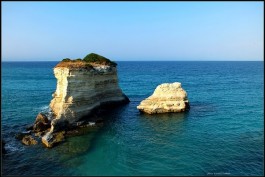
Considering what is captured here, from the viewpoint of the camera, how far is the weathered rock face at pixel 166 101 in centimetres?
4803

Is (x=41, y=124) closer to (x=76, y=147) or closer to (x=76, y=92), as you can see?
(x=76, y=92)

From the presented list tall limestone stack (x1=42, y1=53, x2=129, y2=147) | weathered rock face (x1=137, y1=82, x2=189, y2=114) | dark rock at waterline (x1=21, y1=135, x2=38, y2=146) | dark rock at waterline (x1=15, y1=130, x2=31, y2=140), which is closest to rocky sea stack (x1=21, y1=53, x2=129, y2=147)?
tall limestone stack (x1=42, y1=53, x2=129, y2=147)

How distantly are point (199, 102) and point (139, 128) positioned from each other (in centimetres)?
2147

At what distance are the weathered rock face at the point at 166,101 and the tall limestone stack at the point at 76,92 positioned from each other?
330 inches

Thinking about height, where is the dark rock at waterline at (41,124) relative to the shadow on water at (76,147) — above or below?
above

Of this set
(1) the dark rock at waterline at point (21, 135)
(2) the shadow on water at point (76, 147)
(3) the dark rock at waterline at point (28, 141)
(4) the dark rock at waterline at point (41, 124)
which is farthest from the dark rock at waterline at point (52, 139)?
(1) the dark rock at waterline at point (21, 135)

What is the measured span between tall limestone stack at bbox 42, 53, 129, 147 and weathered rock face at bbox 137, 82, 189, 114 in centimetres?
839

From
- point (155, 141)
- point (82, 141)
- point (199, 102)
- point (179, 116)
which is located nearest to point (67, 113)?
point (82, 141)

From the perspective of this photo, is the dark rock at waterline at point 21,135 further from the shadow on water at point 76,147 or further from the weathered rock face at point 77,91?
the shadow on water at point 76,147

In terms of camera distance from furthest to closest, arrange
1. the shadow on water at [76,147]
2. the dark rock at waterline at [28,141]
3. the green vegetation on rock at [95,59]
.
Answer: the green vegetation on rock at [95,59] → the dark rock at waterline at [28,141] → the shadow on water at [76,147]

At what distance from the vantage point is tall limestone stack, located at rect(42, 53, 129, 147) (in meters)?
41.4

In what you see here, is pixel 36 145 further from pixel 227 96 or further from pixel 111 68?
pixel 227 96

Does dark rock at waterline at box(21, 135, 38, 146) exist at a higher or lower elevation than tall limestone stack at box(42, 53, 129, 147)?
lower

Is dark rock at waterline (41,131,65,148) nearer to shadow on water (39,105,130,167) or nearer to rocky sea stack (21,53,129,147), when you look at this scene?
rocky sea stack (21,53,129,147)
